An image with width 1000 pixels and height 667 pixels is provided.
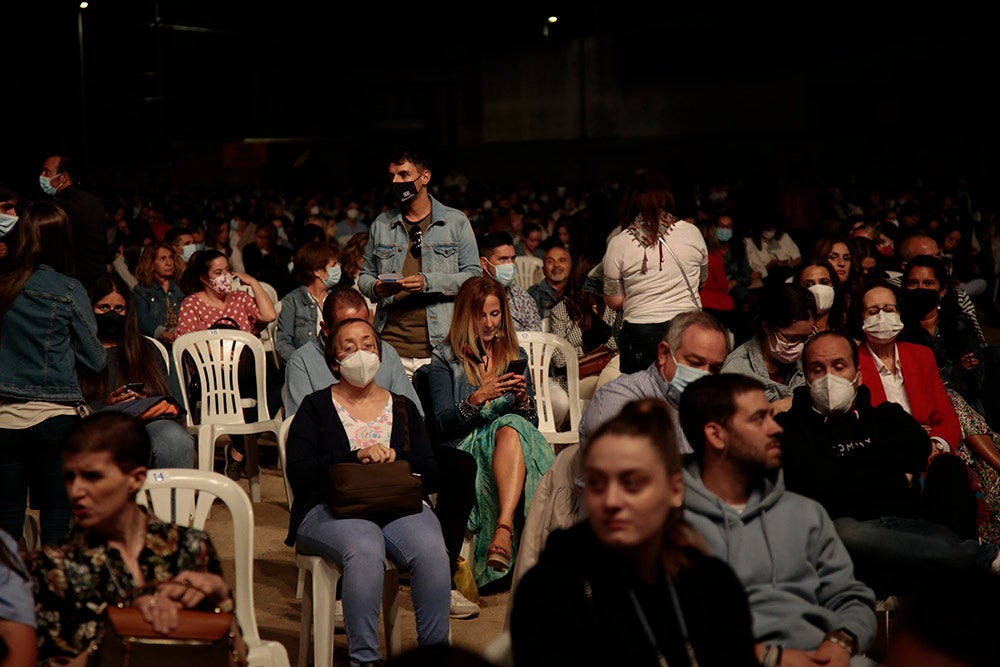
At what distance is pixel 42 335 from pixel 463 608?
2120 millimetres

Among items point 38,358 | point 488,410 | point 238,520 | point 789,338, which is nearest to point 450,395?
point 488,410

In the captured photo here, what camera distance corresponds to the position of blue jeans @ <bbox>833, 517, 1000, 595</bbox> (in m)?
4.25

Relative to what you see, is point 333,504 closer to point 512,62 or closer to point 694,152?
point 694,152

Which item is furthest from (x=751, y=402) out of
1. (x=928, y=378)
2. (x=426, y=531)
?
(x=928, y=378)

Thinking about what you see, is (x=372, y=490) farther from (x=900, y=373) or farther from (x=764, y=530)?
(x=900, y=373)

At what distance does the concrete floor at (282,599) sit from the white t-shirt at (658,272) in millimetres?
1796

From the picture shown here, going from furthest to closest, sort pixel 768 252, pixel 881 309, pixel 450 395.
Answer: pixel 768 252
pixel 450 395
pixel 881 309

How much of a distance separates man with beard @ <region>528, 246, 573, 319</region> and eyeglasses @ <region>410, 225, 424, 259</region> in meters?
2.44

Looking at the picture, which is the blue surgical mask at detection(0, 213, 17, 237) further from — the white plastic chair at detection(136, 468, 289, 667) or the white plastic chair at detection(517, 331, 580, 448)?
the white plastic chair at detection(136, 468, 289, 667)

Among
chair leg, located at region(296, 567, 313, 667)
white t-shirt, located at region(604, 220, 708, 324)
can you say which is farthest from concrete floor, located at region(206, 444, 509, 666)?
white t-shirt, located at region(604, 220, 708, 324)

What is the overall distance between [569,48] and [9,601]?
33511mm

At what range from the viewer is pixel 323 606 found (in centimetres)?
457

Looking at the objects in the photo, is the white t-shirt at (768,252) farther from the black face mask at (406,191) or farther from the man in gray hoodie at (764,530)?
the man in gray hoodie at (764,530)

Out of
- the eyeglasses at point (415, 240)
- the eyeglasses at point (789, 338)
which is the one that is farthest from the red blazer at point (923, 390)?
the eyeglasses at point (415, 240)
